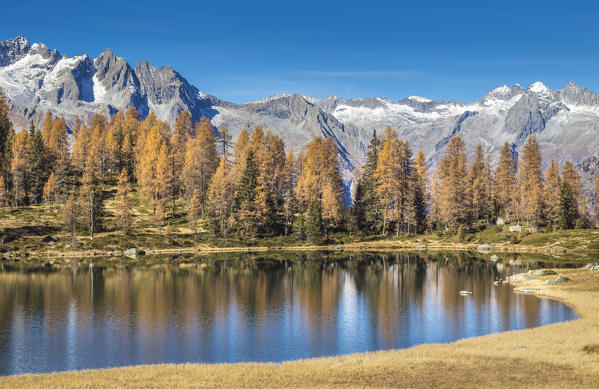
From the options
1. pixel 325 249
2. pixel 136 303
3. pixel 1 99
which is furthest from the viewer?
pixel 325 249

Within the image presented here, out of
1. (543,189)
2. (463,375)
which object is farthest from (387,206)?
(463,375)

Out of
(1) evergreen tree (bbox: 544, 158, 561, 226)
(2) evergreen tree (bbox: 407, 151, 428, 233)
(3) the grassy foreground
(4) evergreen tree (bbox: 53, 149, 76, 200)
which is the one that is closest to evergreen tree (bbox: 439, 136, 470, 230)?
(2) evergreen tree (bbox: 407, 151, 428, 233)

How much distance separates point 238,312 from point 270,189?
81.6 meters

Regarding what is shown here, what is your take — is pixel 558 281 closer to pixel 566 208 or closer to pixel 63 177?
pixel 566 208

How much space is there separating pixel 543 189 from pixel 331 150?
1975 inches

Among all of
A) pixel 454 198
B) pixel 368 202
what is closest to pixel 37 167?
pixel 368 202

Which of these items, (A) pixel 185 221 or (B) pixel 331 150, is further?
(B) pixel 331 150

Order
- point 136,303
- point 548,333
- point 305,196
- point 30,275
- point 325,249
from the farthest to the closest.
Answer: point 305,196
point 325,249
point 30,275
point 136,303
point 548,333

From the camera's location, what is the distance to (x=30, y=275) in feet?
253

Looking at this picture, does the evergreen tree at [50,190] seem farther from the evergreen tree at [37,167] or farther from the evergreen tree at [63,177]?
the evergreen tree at [37,167]

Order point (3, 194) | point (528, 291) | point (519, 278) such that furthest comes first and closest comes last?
point (3, 194) < point (519, 278) < point (528, 291)

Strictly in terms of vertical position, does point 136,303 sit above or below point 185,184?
below

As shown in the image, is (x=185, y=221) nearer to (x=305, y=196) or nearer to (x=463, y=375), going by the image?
(x=305, y=196)

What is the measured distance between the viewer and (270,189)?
433 feet
